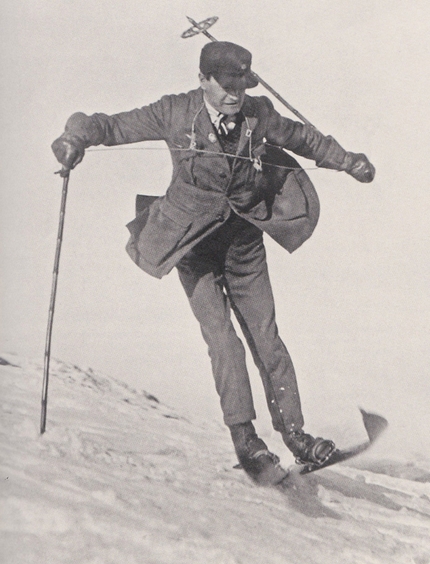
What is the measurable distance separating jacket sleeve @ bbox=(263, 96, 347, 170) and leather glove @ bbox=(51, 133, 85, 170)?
0.63 metres

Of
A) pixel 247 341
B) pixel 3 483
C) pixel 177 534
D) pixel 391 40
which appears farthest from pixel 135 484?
pixel 391 40

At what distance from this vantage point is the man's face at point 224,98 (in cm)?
275

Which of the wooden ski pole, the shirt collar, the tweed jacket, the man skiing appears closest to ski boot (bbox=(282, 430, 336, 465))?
the man skiing

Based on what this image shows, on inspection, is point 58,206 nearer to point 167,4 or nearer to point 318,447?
point 167,4

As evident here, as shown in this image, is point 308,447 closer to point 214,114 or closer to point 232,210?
point 232,210

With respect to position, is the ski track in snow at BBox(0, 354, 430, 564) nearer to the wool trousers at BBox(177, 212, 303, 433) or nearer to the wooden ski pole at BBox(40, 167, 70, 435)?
the wooden ski pole at BBox(40, 167, 70, 435)

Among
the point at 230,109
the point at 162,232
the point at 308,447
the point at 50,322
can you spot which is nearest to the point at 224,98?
the point at 230,109

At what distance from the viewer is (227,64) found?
9.03 feet

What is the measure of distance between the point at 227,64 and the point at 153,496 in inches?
51.4

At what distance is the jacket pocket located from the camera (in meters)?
2.83

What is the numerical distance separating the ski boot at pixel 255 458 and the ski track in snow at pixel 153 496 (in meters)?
0.05

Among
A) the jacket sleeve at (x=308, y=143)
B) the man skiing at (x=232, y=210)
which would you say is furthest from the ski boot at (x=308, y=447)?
the jacket sleeve at (x=308, y=143)

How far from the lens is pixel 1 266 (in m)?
2.97

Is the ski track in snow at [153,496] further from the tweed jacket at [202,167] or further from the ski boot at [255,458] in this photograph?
the tweed jacket at [202,167]
